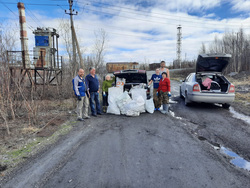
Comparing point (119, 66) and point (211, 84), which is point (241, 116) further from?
point (119, 66)

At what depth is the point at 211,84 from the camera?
25.1ft

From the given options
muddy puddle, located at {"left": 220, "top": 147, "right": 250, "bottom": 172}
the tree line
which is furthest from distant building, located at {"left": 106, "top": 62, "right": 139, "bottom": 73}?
muddy puddle, located at {"left": 220, "top": 147, "right": 250, "bottom": 172}

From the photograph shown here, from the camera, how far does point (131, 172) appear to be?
8.87 ft

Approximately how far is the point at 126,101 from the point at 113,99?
1.84ft

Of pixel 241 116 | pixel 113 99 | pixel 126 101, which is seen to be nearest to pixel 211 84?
pixel 241 116

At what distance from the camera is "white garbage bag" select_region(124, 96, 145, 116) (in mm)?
6221

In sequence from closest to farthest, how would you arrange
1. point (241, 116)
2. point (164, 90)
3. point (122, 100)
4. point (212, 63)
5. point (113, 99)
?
point (241, 116)
point (164, 90)
point (122, 100)
point (113, 99)
point (212, 63)

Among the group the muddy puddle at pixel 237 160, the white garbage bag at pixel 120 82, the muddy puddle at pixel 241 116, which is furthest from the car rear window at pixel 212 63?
the muddy puddle at pixel 237 160

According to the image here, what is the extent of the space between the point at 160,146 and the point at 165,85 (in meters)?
3.21

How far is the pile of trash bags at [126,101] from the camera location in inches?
249

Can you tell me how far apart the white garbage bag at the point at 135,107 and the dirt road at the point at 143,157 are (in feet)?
2.60

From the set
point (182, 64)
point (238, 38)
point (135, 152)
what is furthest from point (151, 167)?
point (182, 64)

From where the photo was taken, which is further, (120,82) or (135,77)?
(135,77)

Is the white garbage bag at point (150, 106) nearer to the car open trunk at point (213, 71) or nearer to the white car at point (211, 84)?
the white car at point (211, 84)
